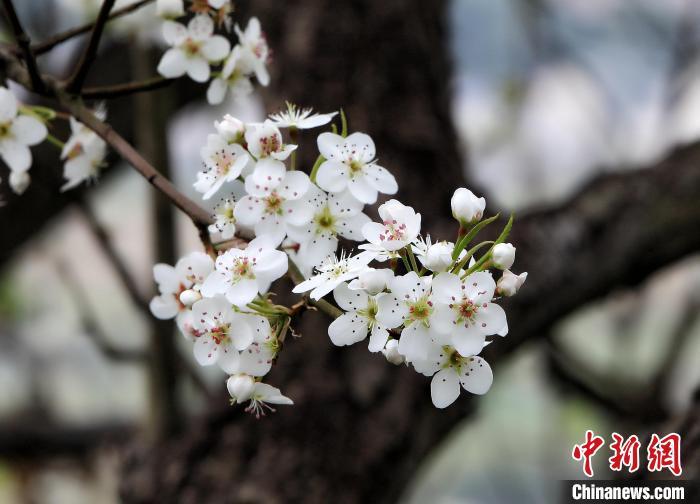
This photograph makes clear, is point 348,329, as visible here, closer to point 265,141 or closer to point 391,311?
point 391,311

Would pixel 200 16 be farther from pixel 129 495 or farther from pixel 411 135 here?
pixel 129 495

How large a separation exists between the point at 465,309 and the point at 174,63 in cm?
45

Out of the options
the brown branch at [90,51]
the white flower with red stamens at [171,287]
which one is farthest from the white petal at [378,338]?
the brown branch at [90,51]

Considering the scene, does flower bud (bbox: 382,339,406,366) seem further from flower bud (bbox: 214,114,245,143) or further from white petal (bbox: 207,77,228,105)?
white petal (bbox: 207,77,228,105)

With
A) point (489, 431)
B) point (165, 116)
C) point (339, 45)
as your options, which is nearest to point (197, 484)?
point (165, 116)

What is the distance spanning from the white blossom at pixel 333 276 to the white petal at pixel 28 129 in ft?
1.18

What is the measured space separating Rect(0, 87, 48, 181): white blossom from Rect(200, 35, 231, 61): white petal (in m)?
0.19

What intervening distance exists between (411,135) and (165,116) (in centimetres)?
51

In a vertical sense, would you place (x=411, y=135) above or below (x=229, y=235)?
above

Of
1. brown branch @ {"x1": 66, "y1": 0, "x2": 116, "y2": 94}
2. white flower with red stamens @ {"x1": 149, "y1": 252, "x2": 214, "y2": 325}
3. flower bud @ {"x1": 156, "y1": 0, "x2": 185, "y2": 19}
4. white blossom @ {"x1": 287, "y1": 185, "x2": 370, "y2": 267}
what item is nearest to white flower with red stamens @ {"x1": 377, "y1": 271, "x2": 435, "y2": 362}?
white blossom @ {"x1": 287, "y1": 185, "x2": 370, "y2": 267}

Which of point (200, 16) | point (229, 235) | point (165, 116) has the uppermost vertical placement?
point (165, 116)

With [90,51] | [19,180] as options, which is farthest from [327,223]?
[19,180]

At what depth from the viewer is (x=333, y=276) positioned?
21.7 inches

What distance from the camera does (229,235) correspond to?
630 millimetres
